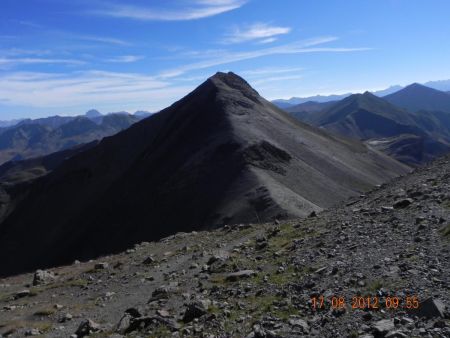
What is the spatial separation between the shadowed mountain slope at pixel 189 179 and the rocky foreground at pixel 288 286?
1382 inches

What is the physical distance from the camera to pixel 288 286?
55.1 feet

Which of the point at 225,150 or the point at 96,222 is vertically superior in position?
the point at 225,150

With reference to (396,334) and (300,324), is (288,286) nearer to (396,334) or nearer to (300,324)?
(300,324)

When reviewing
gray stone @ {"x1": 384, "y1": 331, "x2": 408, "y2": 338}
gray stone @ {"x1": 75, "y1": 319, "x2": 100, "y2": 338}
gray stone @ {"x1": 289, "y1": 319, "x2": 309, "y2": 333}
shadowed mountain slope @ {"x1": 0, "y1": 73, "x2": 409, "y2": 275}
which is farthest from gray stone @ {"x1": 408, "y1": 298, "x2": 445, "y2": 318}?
shadowed mountain slope @ {"x1": 0, "y1": 73, "x2": 409, "y2": 275}

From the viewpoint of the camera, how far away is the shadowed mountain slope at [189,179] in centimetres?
7788

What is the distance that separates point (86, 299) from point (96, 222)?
7464cm

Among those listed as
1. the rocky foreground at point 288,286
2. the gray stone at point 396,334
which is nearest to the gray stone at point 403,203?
the rocky foreground at point 288,286

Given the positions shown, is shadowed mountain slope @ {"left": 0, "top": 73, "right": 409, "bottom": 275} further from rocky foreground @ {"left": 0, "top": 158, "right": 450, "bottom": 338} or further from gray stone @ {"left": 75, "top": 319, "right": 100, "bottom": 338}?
gray stone @ {"left": 75, "top": 319, "right": 100, "bottom": 338}

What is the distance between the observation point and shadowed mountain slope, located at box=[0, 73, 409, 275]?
77.9m

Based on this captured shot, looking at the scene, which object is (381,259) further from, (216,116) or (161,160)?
(216,116)

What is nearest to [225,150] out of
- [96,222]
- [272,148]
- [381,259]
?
[272,148]

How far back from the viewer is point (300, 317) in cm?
1369
